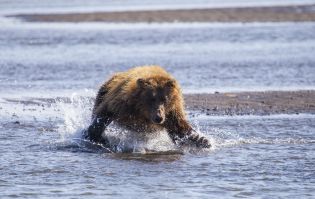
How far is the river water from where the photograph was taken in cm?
1008

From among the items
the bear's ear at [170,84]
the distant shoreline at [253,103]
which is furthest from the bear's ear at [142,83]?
the distant shoreline at [253,103]

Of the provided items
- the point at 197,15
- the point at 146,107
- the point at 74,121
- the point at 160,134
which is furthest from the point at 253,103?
the point at 197,15

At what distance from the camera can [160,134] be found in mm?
12328

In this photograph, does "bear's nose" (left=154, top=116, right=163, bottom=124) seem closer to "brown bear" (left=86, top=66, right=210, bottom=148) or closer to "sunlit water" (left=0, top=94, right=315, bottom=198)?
"brown bear" (left=86, top=66, right=210, bottom=148)

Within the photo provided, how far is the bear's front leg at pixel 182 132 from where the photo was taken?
1216 centimetres

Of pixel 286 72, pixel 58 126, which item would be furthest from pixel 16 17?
pixel 58 126

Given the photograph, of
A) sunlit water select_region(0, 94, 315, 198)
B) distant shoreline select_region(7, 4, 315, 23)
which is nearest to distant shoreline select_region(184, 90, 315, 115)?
sunlit water select_region(0, 94, 315, 198)

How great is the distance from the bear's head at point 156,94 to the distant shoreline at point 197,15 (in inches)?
1041

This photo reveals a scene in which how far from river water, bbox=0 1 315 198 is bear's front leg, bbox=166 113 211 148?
0.50ft

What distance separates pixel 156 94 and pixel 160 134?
767 millimetres

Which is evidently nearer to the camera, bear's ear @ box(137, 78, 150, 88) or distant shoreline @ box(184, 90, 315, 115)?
bear's ear @ box(137, 78, 150, 88)

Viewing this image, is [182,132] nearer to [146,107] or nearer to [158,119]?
[146,107]

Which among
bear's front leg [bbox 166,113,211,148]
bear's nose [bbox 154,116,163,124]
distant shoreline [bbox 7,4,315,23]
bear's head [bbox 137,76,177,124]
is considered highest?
distant shoreline [bbox 7,4,315,23]

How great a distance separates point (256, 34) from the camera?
3203cm
